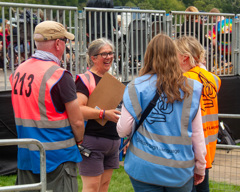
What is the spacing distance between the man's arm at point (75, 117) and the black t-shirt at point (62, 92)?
47 mm

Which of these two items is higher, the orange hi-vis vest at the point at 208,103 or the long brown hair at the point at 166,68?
the long brown hair at the point at 166,68

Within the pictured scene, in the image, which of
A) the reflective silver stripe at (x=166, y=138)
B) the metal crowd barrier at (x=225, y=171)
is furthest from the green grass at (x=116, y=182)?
the reflective silver stripe at (x=166, y=138)

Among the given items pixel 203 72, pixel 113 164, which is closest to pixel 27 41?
pixel 113 164

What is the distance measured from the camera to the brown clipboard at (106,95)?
413 centimetres

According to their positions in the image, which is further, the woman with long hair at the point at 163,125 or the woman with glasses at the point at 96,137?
the woman with glasses at the point at 96,137

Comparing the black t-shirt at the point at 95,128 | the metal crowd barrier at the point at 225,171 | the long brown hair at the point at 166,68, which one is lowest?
the metal crowd barrier at the point at 225,171

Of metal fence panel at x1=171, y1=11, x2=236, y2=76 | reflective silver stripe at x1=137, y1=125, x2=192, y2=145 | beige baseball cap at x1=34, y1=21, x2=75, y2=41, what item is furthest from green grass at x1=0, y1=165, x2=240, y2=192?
metal fence panel at x1=171, y1=11, x2=236, y2=76

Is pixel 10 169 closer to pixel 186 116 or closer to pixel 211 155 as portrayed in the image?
pixel 211 155

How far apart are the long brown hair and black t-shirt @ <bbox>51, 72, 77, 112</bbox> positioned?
2.00ft

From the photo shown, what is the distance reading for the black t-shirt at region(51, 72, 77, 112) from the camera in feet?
11.1

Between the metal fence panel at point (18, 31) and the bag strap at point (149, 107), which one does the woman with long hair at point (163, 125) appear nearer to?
the bag strap at point (149, 107)

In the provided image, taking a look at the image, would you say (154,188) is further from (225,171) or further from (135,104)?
(225,171)

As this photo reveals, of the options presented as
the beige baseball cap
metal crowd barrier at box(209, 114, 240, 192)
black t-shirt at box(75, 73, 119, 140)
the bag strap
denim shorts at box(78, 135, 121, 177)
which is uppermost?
the beige baseball cap

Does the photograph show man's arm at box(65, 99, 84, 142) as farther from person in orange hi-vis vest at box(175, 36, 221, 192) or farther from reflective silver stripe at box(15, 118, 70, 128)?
person in orange hi-vis vest at box(175, 36, 221, 192)
